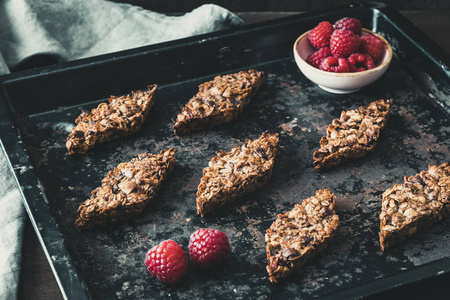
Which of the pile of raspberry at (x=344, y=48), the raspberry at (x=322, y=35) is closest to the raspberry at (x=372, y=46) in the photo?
the pile of raspberry at (x=344, y=48)

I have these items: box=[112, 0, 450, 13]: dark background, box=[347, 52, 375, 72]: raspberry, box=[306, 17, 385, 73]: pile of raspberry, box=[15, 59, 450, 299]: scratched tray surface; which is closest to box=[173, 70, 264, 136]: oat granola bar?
box=[15, 59, 450, 299]: scratched tray surface

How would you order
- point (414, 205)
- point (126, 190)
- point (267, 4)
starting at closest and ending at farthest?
point (414, 205)
point (126, 190)
point (267, 4)

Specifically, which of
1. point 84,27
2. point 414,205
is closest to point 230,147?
point 414,205

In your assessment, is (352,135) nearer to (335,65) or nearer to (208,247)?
(335,65)

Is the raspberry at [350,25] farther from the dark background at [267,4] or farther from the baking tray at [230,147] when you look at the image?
the dark background at [267,4]

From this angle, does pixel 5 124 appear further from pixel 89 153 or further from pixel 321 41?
pixel 321 41

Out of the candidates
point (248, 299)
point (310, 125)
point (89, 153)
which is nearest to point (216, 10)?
point (310, 125)

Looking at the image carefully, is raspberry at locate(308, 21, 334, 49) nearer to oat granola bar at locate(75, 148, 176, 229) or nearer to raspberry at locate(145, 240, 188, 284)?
oat granola bar at locate(75, 148, 176, 229)
